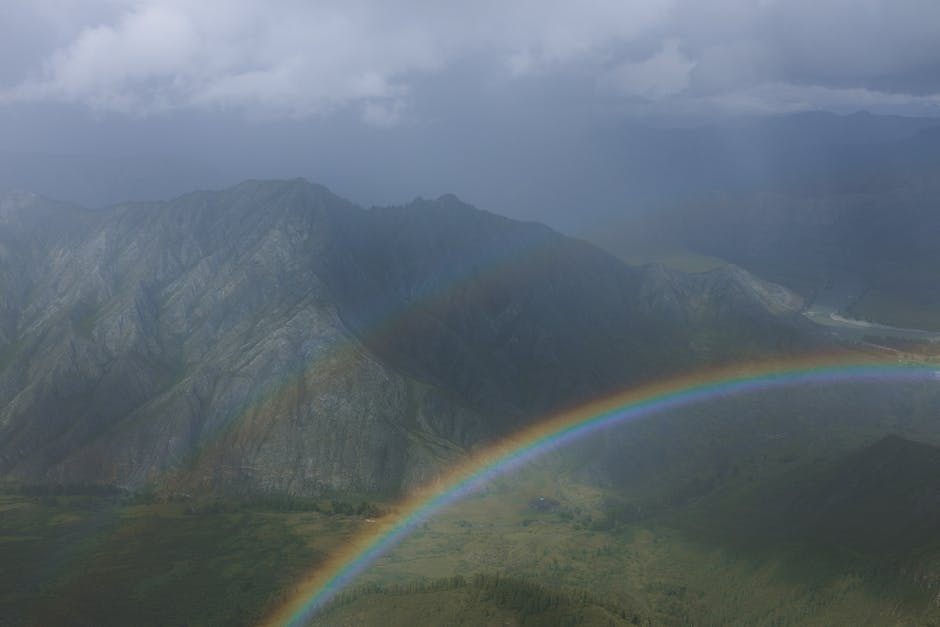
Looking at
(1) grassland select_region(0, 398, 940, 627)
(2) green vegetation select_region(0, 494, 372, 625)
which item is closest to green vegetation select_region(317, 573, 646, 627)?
(1) grassland select_region(0, 398, 940, 627)

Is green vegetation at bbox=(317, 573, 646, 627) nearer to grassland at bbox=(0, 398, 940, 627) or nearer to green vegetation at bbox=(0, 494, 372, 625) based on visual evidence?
grassland at bbox=(0, 398, 940, 627)

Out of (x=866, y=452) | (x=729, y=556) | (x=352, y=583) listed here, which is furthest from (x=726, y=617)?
(x=352, y=583)

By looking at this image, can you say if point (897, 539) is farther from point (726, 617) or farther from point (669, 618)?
point (669, 618)

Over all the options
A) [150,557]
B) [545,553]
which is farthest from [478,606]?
[150,557]

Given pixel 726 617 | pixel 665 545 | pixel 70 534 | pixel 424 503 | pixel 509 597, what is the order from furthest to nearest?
1. pixel 424 503
2. pixel 70 534
3. pixel 665 545
4. pixel 726 617
5. pixel 509 597

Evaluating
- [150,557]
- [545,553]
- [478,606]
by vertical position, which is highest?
[478,606]

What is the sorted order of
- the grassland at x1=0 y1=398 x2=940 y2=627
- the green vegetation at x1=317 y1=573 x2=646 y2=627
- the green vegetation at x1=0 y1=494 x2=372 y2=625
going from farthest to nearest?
the green vegetation at x1=0 y1=494 x2=372 y2=625
the grassland at x1=0 y1=398 x2=940 y2=627
the green vegetation at x1=317 y1=573 x2=646 y2=627

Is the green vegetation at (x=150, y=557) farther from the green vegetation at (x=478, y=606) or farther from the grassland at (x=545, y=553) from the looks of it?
the green vegetation at (x=478, y=606)

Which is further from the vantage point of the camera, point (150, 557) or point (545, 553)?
point (150, 557)

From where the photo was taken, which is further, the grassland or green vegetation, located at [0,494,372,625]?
green vegetation, located at [0,494,372,625]

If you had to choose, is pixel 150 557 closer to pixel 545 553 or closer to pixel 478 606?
pixel 478 606

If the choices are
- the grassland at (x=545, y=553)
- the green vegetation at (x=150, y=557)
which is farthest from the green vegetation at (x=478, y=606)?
the green vegetation at (x=150, y=557)
